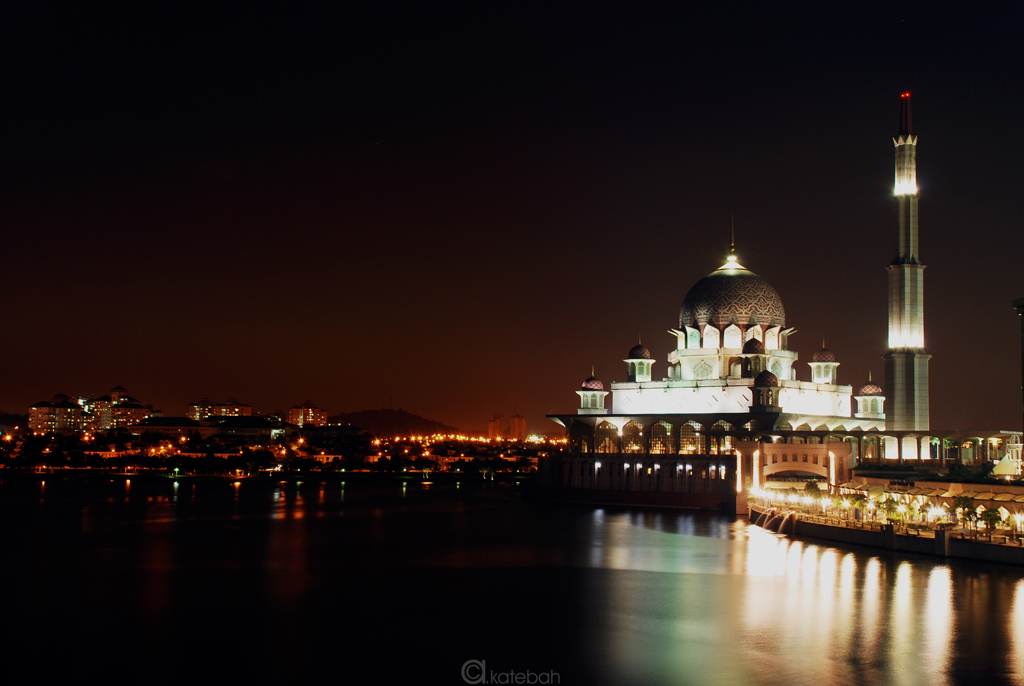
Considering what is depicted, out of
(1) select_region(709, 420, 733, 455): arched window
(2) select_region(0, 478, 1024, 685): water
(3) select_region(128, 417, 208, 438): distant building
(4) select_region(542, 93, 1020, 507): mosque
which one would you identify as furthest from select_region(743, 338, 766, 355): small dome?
(3) select_region(128, 417, 208, 438): distant building

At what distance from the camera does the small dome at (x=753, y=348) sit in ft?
204

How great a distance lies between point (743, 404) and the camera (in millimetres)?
61781

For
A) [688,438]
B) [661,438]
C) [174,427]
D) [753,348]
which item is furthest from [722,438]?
[174,427]

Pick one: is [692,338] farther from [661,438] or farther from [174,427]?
[174,427]

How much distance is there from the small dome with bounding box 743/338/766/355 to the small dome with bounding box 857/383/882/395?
9239 millimetres

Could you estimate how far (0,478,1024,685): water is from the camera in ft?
78.2

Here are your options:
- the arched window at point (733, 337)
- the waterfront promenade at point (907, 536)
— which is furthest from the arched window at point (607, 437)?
the waterfront promenade at point (907, 536)

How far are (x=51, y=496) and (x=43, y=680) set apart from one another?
191 ft

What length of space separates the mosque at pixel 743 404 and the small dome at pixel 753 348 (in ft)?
0.29

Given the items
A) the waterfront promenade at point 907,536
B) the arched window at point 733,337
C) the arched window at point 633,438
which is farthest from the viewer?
the arched window at point 733,337

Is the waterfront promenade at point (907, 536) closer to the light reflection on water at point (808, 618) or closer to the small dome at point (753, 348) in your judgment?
the light reflection on water at point (808, 618)

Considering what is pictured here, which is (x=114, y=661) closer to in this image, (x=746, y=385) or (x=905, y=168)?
(x=746, y=385)

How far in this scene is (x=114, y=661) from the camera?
80.5ft

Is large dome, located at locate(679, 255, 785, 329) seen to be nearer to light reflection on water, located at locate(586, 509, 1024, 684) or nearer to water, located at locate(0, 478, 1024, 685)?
water, located at locate(0, 478, 1024, 685)
